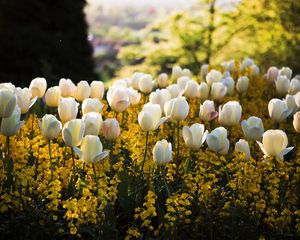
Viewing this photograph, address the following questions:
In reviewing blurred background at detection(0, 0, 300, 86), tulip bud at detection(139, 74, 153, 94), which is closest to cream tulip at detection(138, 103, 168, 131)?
tulip bud at detection(139, 74, 153, 94)

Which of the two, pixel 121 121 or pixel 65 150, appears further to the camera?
pixel 121 121

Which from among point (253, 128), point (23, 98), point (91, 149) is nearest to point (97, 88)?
point (23, 98)

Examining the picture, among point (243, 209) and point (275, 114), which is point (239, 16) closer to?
point (275, 114)

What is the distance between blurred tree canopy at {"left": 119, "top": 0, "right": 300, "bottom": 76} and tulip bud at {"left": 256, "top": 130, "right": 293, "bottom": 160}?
17.9ft

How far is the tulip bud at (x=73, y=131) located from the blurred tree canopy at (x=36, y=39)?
545 centimetres

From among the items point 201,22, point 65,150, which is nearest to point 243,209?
point 65,150

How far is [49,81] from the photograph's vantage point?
7625mm

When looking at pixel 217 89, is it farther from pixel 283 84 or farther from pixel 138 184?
pixel 138 184

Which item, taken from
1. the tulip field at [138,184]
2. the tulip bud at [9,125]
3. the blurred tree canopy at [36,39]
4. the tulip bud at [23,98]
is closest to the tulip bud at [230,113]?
the tulip field at [138,184]

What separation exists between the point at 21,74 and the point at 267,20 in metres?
3.72

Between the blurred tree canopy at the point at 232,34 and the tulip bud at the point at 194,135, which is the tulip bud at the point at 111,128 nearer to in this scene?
the tulip bud at the point at 194,135

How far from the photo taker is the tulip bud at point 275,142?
2.87m

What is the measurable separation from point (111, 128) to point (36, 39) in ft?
Result: 18.3

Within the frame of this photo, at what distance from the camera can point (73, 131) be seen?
2.73m
